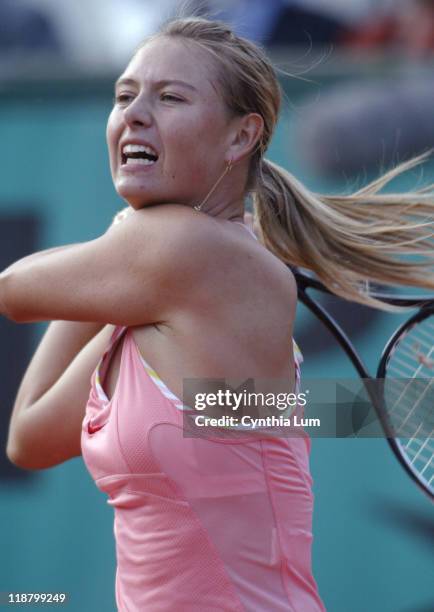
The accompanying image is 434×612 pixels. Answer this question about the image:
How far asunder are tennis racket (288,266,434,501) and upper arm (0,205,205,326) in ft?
1.71

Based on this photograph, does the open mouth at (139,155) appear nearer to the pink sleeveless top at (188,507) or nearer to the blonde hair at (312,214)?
the blonde hair at (312,214)

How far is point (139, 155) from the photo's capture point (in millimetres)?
1850

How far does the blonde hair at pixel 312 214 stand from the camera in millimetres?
1879

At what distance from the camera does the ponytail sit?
2068mm

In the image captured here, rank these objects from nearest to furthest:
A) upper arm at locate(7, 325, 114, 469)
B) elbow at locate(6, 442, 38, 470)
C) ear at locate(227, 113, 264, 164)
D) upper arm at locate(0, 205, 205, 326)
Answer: upper arm at locate(0, 205, 205, 326) → ear at locate(227, 113, 264, 164) → upper arm at locate(7, 325, 114, 469) → elbow at locate(6, 442, 38, 470)

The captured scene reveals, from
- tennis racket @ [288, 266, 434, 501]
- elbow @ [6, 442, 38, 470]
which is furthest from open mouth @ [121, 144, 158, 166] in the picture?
elbow @ [6, 442, 38, 470]

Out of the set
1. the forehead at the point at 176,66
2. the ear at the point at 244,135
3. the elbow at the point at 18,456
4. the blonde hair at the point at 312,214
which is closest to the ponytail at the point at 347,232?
the blonde hair at the point at 312,214

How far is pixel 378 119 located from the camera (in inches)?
145

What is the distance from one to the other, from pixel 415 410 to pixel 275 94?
31.0 inches

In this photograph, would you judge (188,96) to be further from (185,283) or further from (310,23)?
(310,23)

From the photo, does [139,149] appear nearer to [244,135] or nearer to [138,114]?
Answer: [138,114]

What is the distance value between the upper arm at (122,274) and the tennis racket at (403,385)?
0.52 meters

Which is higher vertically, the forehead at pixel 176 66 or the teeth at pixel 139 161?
the forehead at pixel 176 66

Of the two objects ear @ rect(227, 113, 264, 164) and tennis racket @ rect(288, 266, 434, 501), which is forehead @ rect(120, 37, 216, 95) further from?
tennis racket @ rect(288, 266, 434, 501)
